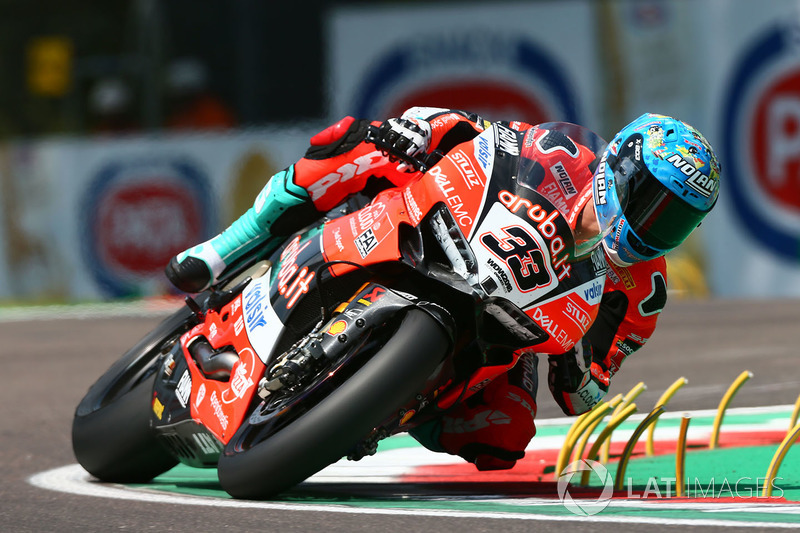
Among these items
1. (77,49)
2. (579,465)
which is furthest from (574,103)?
(77,49)

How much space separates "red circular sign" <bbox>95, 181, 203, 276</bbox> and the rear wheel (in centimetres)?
1142

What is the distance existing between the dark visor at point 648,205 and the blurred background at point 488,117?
11.3 metres

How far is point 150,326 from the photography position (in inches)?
552

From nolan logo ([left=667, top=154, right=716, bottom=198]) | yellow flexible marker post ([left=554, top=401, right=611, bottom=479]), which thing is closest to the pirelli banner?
yellow flexible marker post ([left=554, top=401, right=611, bottom=479])

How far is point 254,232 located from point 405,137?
0.85 m

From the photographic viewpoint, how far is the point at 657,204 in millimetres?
4383

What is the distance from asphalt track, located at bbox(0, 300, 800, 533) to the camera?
4.10 meters

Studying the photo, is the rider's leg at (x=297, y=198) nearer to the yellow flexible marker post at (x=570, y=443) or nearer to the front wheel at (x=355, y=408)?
the front wheel at (x=355, y=408)

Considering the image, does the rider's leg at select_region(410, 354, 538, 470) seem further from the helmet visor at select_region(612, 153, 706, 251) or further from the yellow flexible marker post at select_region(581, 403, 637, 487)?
the helmet visor at select_region(612, 153, 706, 251)

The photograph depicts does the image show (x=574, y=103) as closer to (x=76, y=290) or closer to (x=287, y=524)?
(x=76, y=290)

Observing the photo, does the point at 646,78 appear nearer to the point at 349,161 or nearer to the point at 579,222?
the point at 349,161

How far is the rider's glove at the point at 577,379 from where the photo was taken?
4859mm

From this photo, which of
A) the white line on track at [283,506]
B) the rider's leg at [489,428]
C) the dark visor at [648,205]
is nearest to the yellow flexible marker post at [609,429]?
the rider's leg at [489,428]
